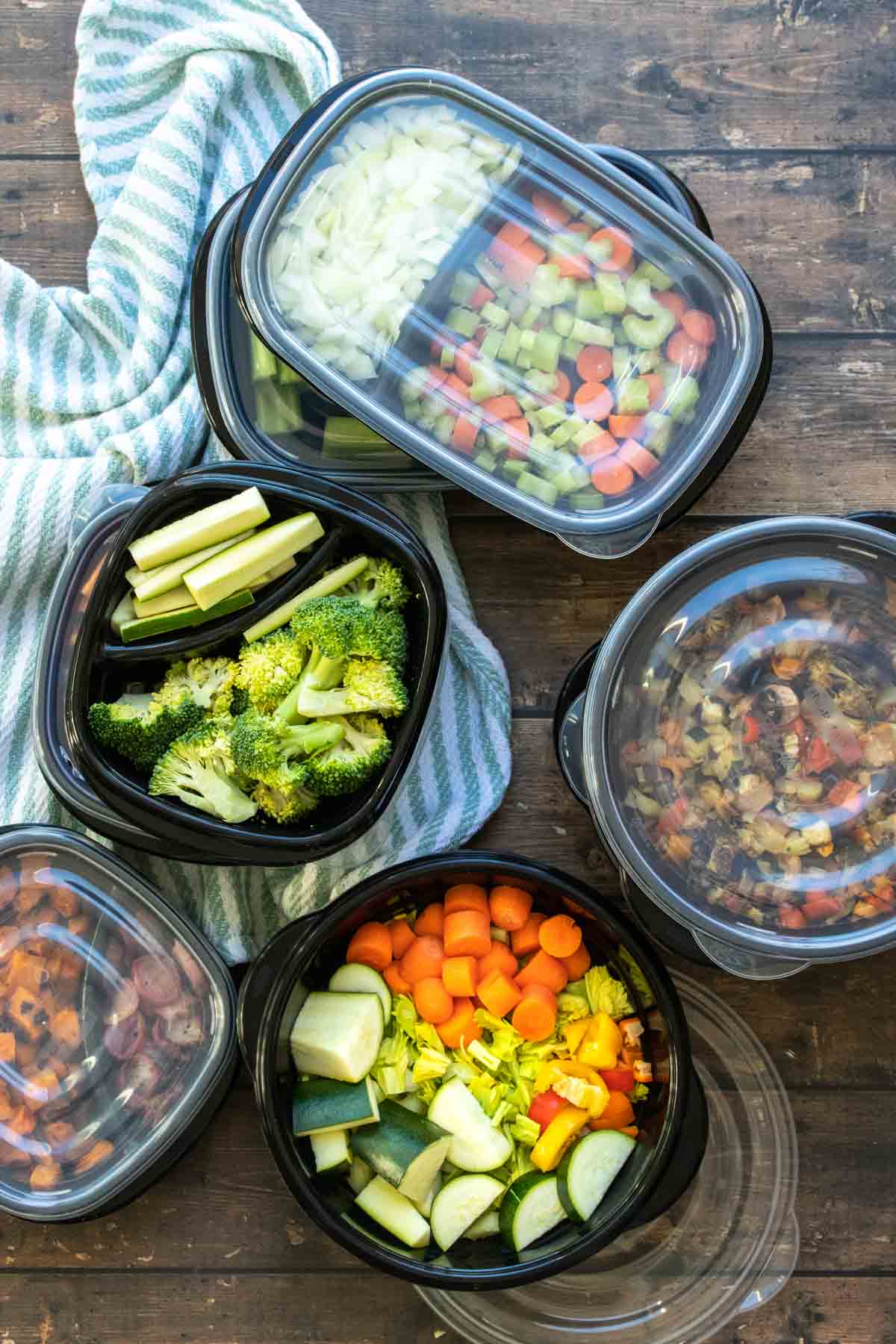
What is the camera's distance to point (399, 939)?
1580 mm

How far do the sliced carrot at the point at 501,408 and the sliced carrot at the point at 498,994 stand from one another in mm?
765

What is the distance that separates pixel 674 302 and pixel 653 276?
1.8 inches

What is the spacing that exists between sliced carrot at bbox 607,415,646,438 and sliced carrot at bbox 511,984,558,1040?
766 mm

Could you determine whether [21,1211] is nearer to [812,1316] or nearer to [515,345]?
[812,1316]

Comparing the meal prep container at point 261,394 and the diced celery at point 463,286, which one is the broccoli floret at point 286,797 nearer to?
the meal prep container at point 261,394

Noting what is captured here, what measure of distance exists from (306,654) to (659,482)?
1.71ft

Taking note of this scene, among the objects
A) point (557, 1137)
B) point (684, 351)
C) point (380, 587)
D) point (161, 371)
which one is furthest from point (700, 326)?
point (557, 1137)

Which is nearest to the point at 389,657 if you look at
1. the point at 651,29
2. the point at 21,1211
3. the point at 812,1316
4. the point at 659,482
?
the point at 659,482

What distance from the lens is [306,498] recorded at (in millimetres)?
1442

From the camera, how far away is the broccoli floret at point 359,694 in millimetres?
1416

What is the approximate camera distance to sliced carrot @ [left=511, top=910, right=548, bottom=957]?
158 centimetres

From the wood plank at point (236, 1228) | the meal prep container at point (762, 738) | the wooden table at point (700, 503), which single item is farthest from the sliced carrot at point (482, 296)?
the wood plank at point (236, 1228)

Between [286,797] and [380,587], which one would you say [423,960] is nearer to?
[286,797]

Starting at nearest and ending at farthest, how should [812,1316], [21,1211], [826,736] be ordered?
[826,736] < [21,1211] < [812,1316]
